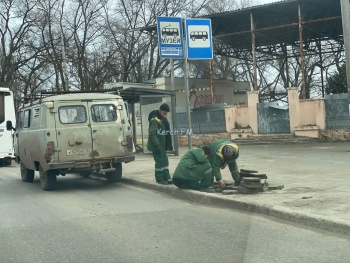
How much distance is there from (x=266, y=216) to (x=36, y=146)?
6258 millimetres

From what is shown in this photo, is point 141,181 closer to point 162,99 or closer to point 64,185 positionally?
point 64,185

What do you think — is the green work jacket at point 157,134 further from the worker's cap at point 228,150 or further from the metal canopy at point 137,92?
the metal canopy at point 137,92

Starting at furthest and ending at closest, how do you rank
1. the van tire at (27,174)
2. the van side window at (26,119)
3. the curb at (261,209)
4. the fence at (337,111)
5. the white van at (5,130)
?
the fence at (337,111) → the white van at (5,130) → the van tire at (27,174) → the van side window at (26,119) → the curb at (261,209)

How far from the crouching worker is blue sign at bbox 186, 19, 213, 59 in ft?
10.5

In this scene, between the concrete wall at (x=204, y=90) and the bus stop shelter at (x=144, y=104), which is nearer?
the bus stop shelter at (x=144, y=104)

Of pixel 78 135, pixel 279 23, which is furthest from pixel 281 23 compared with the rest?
pixel 78 135

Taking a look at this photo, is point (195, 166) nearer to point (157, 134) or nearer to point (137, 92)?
point (157, 134)

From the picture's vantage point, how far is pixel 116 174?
12.0m

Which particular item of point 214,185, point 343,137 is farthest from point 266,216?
point 343,137

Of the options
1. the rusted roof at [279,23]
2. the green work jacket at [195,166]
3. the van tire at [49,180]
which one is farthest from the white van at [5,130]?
the green work jacket at [195,166]

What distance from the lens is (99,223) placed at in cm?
715

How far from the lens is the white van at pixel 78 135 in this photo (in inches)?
411

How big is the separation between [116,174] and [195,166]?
11.4 feet

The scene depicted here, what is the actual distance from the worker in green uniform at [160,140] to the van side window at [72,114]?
1.70 metres
